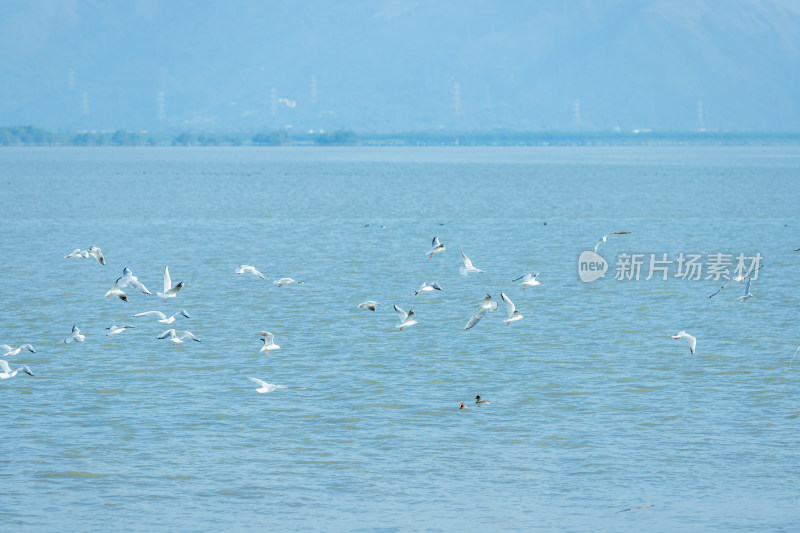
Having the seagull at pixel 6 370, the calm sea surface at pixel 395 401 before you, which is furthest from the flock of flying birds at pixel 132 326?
the calm sea surface at pixel 395 401

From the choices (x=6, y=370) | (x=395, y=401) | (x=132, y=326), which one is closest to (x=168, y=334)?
(x=132, y=326)

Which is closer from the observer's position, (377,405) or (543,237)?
(377,405)

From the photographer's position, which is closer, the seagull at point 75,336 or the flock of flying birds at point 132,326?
the flock of flying birds at point 132,326

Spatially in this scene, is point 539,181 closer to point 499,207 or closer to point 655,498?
point 499,207

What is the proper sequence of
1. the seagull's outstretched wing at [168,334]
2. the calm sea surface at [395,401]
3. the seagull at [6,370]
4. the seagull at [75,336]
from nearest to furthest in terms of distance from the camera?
the calm sea surface at [395,401], the seagull at [6,370], the seagull's outstretched wing at [168,334], the seagull at [75,336]

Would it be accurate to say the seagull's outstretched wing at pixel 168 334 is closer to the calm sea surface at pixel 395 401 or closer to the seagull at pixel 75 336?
the calm sea surface at pixel 395 401

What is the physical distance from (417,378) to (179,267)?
23.1 meters

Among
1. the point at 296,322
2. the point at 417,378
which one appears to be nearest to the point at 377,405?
the point at 417,378

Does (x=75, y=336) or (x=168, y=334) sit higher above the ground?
(x=168, y=334)

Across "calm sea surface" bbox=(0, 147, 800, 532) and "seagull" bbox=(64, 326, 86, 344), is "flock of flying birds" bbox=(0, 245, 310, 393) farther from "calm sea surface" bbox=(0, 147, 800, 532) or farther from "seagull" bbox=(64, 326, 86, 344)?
"calm sea surface" bbox=(0, 147, 800, 532)

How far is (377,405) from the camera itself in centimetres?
2227

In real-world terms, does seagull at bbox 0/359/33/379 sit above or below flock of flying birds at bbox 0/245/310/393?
below

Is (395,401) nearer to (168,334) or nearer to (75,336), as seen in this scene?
(168,334)

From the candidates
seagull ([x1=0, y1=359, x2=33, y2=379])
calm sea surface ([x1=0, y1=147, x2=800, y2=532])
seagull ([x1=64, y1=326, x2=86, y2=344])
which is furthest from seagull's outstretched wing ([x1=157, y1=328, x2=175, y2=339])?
seagull ([x1=0, y1=359, x2=33, y2=379])
